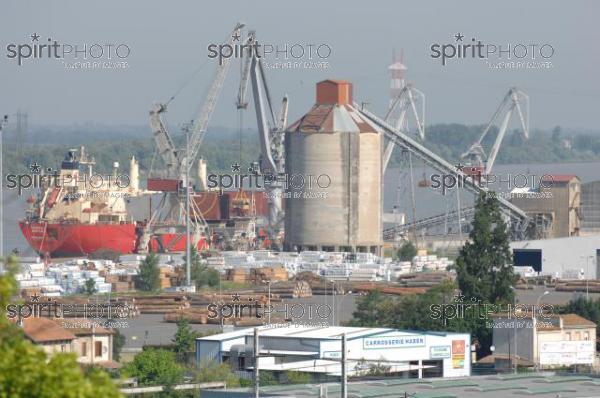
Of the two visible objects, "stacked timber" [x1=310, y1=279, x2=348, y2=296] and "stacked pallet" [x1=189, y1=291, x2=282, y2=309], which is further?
"stacked timber" [x1=310, y1=279, x2=348, y2=296]

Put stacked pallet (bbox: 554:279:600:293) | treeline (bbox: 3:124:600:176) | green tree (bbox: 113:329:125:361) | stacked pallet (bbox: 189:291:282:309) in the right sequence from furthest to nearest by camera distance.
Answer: treeline (bbox: 3:124:600:176) < stacked pallet (bbox: 554:279:600:293) < stacked pallet (bbox: 189:291:282:309) < green tree (bbox: 113:329:125:361)

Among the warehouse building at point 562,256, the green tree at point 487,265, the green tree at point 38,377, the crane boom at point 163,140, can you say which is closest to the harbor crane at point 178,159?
the crane boom at point 163,140

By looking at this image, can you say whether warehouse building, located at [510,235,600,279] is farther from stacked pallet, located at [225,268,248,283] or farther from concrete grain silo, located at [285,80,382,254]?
stacked pallet, located at [225,268,248,283]

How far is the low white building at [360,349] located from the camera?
98.9 ft

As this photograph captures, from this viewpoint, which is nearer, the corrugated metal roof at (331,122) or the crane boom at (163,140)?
the corrugated metal roof at (331,122)

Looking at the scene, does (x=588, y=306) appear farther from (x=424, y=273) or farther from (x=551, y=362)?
Answer: (x=424, y=273)

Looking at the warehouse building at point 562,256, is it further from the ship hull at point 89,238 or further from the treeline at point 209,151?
the treeline at point 209,151

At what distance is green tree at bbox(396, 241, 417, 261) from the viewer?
233 ft

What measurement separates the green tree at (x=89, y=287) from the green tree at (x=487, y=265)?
18.8 meters

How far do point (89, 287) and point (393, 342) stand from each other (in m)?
24.8

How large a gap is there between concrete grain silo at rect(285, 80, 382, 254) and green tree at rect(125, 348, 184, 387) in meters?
38.1

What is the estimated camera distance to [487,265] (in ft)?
125

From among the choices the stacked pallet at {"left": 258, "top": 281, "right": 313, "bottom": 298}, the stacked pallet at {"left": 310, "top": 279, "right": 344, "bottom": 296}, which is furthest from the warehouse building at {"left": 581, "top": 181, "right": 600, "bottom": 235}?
the stacked pallet at {"left": 258, "top": 281, "right": 313, "bottom": 298}

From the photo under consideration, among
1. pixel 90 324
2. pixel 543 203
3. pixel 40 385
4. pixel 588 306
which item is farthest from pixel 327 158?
pixel 40 385
